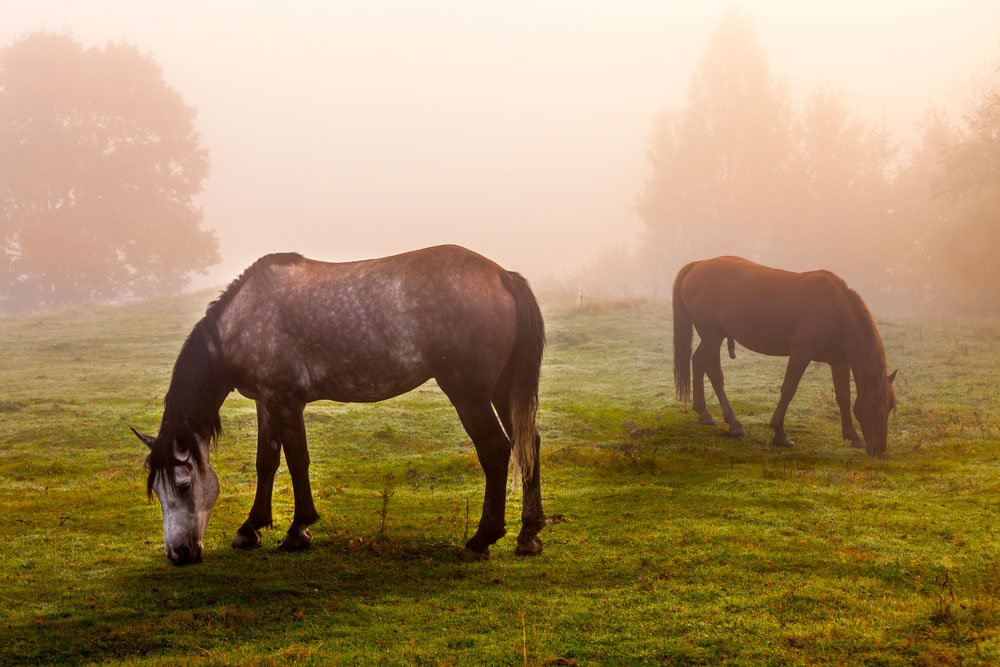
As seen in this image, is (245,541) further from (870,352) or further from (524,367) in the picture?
(870,352)

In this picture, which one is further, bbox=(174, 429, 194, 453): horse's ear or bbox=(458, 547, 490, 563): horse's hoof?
bbox=(458, 547, 490, 563): horse's hoof

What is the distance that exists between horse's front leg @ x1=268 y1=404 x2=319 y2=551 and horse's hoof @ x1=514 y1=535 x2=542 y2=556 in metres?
1.88

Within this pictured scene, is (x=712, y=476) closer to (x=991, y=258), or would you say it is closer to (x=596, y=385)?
(x=596, y=385)

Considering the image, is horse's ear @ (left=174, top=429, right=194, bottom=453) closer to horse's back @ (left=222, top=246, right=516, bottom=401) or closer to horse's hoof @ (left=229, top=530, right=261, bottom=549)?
horse's back @ (left=222, top=246, right=516, bottom=401)

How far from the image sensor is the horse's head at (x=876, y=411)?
438 inches

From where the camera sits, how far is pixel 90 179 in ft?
128

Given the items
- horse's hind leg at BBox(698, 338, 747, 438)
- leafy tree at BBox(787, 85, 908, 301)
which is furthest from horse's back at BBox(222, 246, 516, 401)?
leafy tree at BBox(787, 85, 908, 301)

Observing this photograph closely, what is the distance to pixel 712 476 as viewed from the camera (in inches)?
388

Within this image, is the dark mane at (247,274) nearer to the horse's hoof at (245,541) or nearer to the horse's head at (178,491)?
the horse's head at (178,491)

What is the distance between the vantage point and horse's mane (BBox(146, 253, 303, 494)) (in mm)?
6273

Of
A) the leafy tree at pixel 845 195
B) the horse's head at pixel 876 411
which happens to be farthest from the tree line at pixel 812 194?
the horse's head at pixel 876 411

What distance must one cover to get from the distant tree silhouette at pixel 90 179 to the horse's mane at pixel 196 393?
3726 centimetres

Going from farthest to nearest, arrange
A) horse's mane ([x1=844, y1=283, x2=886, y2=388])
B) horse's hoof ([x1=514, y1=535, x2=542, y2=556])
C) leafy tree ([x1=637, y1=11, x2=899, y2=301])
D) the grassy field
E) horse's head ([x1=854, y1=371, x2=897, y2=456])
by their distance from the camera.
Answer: leafy tree ([x1=637, y1=11, x2=899, y2=301]), horse's mane ([x1=844, y1=283, x2=886, y2=388]), horse's head ([x1=854, y1=371, x2=897, y2=456]), horse's hoof ([x1=514, y1=535, x2=542, y2=556]), the grassy field

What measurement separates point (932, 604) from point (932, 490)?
4325 millimetres
